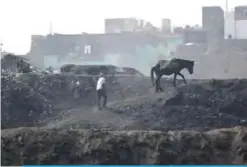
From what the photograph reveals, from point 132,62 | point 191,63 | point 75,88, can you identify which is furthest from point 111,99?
point 132,62

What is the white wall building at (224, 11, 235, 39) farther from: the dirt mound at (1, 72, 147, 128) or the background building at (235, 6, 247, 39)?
the dirt mound at (1, 72, 147, 128)

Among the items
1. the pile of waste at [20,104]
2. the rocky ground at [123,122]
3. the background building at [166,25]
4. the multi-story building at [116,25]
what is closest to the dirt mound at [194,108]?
the rocky ground at [123,122]

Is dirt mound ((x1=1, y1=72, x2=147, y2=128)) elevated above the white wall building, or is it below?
below

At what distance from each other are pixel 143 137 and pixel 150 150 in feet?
1.31

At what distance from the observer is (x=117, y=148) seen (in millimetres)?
12289

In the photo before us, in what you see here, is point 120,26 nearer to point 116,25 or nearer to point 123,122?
point 116,25

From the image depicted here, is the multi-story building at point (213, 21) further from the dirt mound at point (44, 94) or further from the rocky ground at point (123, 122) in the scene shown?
the dirt mound at point (44, 94)

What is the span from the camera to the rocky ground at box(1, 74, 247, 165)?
40.1ft

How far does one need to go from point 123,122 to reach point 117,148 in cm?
422

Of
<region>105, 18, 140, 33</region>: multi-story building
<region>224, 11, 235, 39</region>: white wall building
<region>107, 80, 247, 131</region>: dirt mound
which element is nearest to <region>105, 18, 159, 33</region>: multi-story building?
<region>105, 18, 140, 33</region>: multi-story building

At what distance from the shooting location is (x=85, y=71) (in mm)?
27047

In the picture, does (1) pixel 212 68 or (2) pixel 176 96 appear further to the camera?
(1) pixel 212 68

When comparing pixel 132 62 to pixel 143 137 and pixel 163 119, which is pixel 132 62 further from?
pixel 143 137

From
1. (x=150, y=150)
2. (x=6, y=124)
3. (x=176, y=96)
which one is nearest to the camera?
(x=150, y=150)
